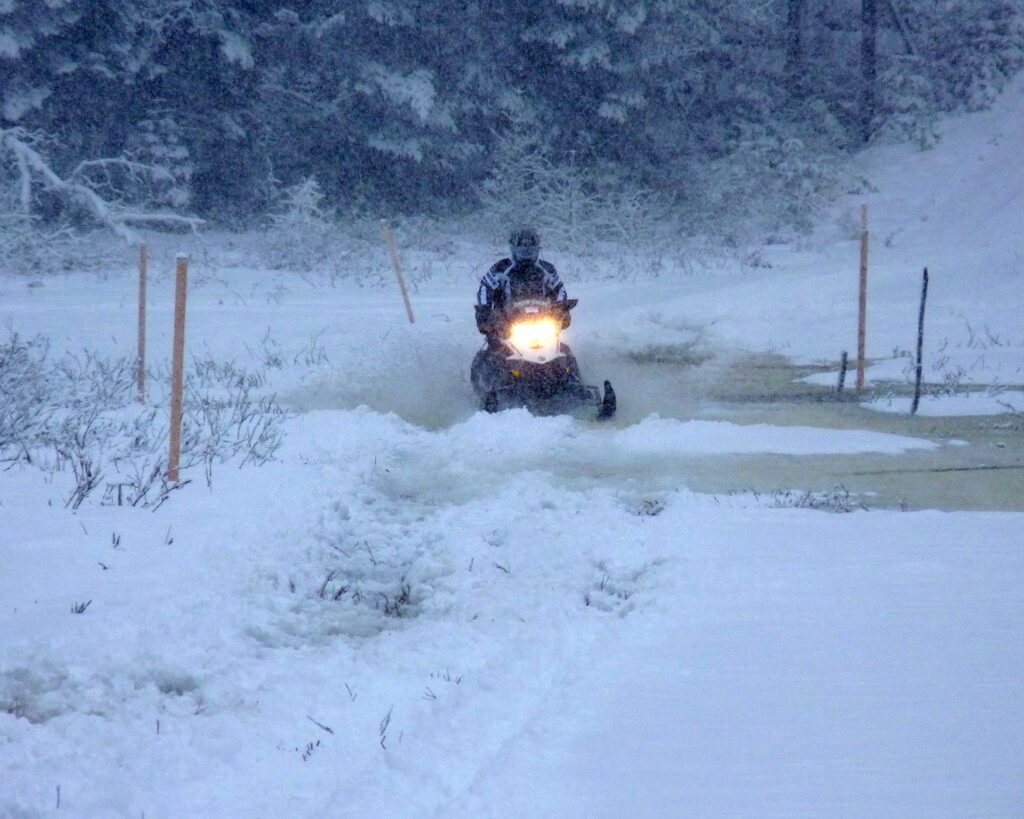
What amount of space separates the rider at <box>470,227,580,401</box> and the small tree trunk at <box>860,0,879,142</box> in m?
23.2

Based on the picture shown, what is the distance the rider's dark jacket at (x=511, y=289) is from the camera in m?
11.5

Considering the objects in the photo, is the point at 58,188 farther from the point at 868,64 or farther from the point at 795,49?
the point at 868,64

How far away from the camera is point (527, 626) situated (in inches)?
207

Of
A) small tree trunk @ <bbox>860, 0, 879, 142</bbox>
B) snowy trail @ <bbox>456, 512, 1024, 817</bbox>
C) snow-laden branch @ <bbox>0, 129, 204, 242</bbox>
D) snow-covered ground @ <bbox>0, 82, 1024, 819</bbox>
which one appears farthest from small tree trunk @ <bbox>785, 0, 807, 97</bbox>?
snowy trail @ <bbox>456, 512, 1024, 817</bbox>

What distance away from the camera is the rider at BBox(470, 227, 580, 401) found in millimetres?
11461

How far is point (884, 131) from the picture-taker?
31.2 meters

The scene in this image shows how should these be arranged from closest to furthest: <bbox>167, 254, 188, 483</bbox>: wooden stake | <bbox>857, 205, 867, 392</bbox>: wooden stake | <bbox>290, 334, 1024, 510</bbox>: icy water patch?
<bbox>167, 254, 188, 483</bbox>: wooden stake < <bbox>290, 334, 1024, 510</bbox>: icy water patch < <bbox>857, 205, 867, 392</bbox>: wooden stake

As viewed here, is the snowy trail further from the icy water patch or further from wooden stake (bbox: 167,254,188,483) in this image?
wooden stake (bbox: 167,254,188,483)

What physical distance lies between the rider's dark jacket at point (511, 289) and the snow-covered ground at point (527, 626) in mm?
1233

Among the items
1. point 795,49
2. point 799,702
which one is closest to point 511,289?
point 799,702

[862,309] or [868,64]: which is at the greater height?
[868,64]

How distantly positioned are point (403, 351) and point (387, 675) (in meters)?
10.4

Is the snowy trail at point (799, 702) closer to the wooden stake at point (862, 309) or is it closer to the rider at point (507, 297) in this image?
the rider at point (507, 297)

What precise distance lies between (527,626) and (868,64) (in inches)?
1186
